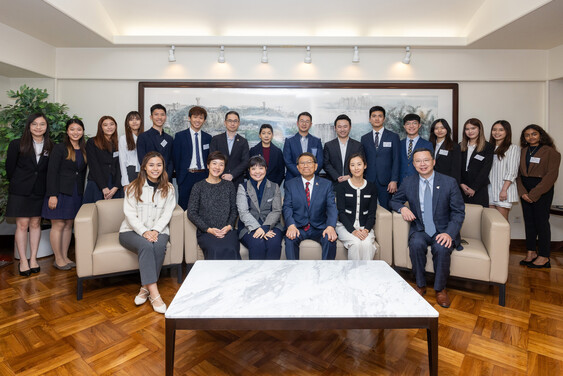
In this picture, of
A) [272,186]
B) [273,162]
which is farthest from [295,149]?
[272,186]

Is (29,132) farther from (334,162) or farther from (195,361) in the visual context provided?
(334,162)

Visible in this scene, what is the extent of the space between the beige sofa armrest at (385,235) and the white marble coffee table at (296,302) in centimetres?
91

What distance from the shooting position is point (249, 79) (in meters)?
4.52

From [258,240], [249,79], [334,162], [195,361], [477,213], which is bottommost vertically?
[195,361]

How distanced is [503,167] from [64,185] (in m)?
4.88

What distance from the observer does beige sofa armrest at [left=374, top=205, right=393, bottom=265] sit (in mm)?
3121

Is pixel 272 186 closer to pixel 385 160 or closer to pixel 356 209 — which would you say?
pixel 356 209

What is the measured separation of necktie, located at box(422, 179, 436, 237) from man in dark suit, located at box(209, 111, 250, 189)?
1951 millimetres

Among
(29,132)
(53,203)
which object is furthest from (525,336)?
(29,132)

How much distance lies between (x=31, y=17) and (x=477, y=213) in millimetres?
5032

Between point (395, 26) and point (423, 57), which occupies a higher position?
point (395, 26)

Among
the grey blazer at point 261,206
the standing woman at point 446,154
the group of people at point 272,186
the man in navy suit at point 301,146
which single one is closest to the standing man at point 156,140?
the group of people at point 272,186

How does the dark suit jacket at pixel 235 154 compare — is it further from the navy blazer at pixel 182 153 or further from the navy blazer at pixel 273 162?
the navy blazer at pixel 182 153

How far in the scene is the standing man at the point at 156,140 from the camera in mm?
3734
